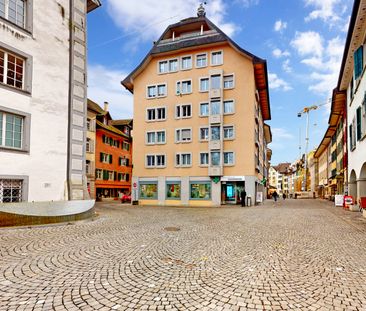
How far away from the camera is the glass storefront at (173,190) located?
33.2 meters

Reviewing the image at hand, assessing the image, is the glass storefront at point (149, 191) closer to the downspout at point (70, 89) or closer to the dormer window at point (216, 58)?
the dormer window at point (216, 58)

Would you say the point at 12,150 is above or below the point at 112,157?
below

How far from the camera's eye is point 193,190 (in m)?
32.5

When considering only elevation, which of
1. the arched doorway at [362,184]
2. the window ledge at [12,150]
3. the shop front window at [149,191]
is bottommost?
the shop front window at [149,191]

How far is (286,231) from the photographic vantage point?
39.6 feet

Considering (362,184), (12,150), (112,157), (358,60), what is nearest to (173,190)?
(112,157)

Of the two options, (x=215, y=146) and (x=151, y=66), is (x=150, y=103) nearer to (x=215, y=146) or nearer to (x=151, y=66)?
(x=151, y=66)

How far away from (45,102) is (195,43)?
21.9 metres

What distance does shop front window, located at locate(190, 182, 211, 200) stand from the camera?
31.9 m

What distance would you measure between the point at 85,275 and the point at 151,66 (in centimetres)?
3282

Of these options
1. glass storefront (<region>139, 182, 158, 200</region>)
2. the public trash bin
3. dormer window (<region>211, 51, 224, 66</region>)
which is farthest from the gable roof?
the public trash bin

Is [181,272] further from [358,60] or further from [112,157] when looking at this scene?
[112,157]

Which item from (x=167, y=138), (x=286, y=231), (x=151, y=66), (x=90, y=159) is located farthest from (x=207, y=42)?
(x=286, y=231)

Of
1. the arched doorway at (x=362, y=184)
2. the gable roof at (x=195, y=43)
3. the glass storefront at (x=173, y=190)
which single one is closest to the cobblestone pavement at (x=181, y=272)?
the arched doorway at (x=362, y=184)
